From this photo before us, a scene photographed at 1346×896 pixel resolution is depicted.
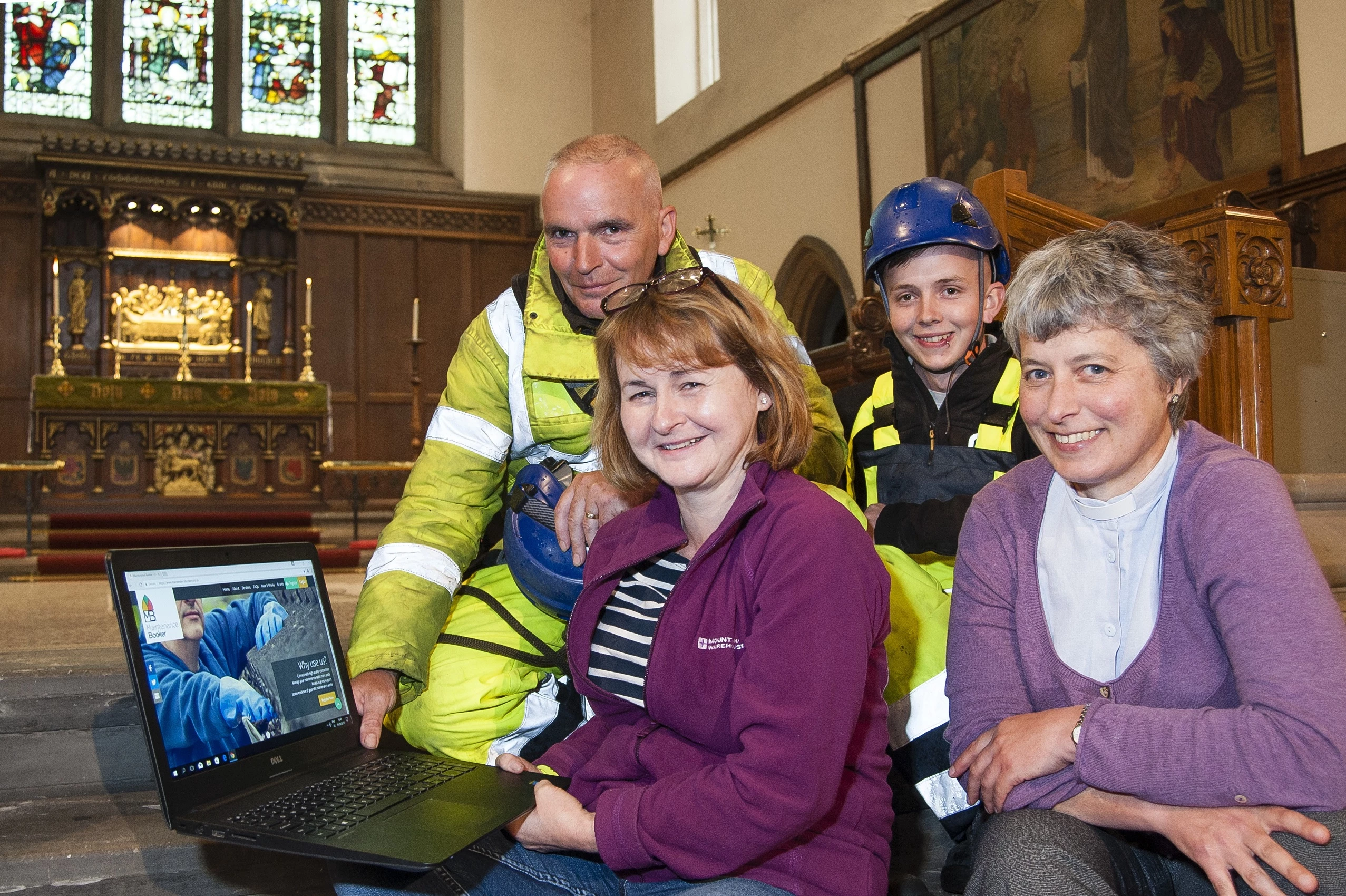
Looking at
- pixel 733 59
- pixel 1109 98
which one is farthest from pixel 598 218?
pixel 733 59

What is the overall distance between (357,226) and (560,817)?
10393 mm

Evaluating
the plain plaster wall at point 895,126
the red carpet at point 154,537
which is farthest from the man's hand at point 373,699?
the plain plaster wall at point 895,126

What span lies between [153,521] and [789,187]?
5.29 metres

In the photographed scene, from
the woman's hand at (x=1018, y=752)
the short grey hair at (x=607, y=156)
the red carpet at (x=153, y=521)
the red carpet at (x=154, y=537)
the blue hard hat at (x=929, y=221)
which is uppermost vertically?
the short grey hair at (x=607, y=156)

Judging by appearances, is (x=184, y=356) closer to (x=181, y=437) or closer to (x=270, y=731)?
(x=181, y=437)

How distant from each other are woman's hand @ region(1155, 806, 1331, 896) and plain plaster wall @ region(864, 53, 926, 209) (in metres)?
6.05

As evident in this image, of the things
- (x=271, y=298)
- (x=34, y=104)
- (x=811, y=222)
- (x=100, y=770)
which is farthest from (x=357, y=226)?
(x=100, y=770)

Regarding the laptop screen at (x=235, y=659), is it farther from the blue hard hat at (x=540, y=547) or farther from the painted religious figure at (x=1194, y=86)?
the painted religious figure at (x=1194, y=86)

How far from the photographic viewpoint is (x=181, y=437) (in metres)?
9.07

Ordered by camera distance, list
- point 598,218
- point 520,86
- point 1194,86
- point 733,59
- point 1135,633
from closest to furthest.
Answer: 1. point 1135,633
2. point 598,218
3. point 1194,86
4. point 733,59
5. point 520,86

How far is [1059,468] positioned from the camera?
4.74 ft

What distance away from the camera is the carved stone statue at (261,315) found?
33.2ft

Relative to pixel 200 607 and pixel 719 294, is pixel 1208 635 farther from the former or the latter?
pixel 200 607

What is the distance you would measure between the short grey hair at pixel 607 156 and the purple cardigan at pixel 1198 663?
1.00 metres
